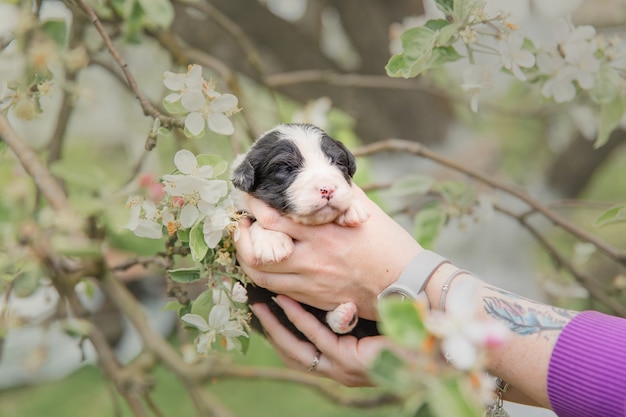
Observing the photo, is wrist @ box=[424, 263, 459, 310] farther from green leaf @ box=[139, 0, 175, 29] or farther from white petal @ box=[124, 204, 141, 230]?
green leaf @ box=[139, 0, 175, 29]

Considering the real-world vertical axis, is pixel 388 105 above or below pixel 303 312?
below

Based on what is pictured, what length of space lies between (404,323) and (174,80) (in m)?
0.82

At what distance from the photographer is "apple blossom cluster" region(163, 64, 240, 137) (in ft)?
4.62

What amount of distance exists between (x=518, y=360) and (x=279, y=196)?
604mm

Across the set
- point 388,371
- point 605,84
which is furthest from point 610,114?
point 388,371

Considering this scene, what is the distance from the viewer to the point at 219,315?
144 cm

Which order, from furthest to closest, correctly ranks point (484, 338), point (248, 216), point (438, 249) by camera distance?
point (438, 249), point (248, 216), point (484, 338)

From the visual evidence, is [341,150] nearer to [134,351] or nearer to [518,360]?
[518,360]

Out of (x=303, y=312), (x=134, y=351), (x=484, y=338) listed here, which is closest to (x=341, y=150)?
(x=303, y=312)

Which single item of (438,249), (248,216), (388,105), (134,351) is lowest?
(134,351)

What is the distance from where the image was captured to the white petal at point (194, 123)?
1.42 m

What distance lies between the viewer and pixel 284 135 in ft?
5.30

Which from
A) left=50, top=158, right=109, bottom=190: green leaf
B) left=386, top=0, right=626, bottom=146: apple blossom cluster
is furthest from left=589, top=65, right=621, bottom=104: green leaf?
left=50, top=158, right=109, bottom=190: green leaf

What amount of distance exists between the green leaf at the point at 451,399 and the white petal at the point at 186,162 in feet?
2.61
